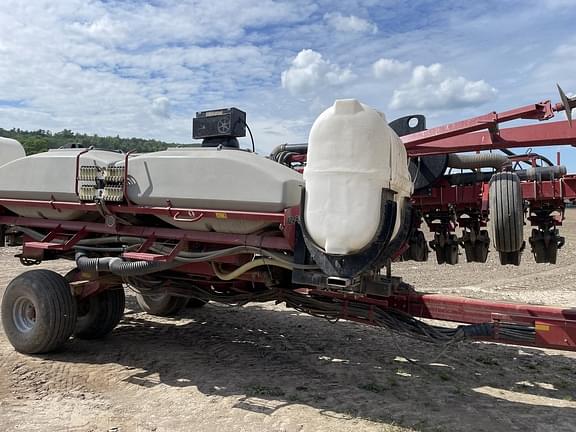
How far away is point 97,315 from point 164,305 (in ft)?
3.72

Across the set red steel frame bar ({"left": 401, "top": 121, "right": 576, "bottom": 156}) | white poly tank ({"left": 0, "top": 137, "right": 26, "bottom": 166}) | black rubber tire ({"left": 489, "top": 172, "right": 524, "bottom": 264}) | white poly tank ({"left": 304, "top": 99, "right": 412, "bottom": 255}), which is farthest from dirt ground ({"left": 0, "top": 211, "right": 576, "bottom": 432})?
white poly tank ({"left": 0, "top": 137, "right": 26, "bottom": 166})

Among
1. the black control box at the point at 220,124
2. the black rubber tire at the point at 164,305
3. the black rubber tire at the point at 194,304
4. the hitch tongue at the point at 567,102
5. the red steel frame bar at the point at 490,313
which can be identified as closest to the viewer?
the hitch tongue at the point at 567,102

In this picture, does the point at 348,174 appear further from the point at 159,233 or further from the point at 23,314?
the point at 23,314

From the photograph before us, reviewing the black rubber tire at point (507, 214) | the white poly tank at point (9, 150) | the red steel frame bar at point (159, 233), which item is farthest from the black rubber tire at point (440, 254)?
the white poly tank at point (9, 150)

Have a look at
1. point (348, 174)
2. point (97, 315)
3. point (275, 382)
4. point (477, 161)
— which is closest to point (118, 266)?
point (97, 315)

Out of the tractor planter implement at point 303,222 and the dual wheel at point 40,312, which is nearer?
the tractor planter implement at point 303,222

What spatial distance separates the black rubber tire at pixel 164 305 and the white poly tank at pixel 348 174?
3.60 metres

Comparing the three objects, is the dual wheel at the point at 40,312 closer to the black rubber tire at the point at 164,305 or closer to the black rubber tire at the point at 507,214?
the black rubber tire at the point at 164,305

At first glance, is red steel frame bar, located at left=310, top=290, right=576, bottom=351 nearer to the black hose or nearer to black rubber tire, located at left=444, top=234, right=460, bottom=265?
black rubber tire, located at left=444, top=234, right=460, bottom=265

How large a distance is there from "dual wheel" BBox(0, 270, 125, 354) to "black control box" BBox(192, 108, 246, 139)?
200 centimetres

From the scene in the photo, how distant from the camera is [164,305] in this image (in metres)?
6.83

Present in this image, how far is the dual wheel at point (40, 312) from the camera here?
5.17 meters

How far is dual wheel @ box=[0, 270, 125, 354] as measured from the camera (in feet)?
17.0

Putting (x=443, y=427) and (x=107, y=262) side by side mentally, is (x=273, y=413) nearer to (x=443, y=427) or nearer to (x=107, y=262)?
(x=443, y=427)
